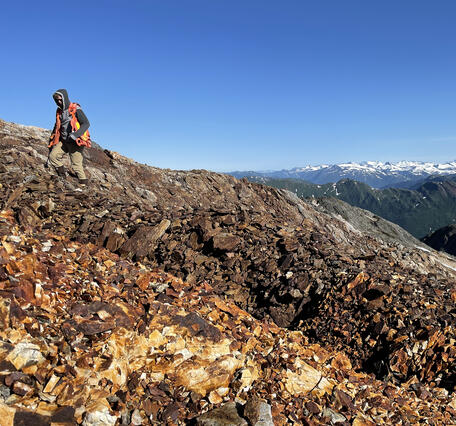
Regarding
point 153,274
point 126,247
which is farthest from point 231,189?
point 153,274

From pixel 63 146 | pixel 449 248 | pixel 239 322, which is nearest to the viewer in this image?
pixel 239 322

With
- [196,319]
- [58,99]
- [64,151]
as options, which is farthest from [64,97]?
[196,319]

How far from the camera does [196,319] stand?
7645mm

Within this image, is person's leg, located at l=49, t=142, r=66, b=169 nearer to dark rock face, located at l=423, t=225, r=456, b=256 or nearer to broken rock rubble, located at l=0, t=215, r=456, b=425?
broken rock rubble, located at l=0, t=215, r=456, b=425

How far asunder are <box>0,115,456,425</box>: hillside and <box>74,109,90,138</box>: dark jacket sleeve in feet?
9.33

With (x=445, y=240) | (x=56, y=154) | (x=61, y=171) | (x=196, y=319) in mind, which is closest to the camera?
(x=196, y=319)

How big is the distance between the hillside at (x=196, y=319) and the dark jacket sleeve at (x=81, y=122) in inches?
112

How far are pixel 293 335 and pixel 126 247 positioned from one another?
7.02 metres

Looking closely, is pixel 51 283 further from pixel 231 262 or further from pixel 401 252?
pixel 401 252

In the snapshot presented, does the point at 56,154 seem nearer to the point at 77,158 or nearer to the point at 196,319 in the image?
the point at 77,158

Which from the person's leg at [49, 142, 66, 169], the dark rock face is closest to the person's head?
the person's leg at [49, 142, 66, 169]

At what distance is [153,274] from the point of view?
31.2 feet

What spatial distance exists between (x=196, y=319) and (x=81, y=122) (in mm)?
11362

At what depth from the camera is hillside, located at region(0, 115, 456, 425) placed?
5418mm
